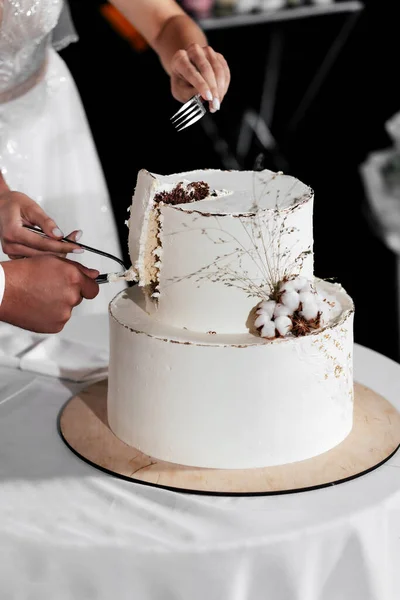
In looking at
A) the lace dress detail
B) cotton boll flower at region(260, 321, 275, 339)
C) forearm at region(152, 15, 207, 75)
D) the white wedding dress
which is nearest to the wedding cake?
cotton boll flower at region(260, 321, 275, 339)

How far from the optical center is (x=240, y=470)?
4.52ft

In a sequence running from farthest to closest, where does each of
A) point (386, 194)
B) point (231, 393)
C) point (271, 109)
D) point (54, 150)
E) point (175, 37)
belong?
1. point (271, 109)
2. point (386, 194)
3. point (54, 150)
4. point (175, 37)
5. point (231, 393)

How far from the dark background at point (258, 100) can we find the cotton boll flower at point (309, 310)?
149 inches

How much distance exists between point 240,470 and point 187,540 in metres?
0.19

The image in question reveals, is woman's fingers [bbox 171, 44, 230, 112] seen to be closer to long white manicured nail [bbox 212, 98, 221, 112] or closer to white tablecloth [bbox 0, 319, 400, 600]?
long white manicured nail [bbox 212, 98, 221, 112]

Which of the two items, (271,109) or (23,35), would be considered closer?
(23,35)

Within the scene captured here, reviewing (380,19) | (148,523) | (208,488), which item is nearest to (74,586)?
(148,523)

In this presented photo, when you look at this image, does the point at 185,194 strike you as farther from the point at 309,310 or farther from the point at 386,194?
the point at 386,194

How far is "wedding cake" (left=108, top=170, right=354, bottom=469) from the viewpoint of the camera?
1.35 metres

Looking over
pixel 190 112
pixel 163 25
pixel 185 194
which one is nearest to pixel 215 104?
pixel 190 112

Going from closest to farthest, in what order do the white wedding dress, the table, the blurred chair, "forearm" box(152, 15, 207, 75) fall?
"forearm" box(152, 15, 207, 75) < the white wedding dress < the blurred chair < the table

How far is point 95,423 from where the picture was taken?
1.53 m

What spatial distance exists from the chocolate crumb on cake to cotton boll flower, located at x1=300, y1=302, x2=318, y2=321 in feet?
0.81

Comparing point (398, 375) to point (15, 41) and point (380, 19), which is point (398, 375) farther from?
point (380, 19)
